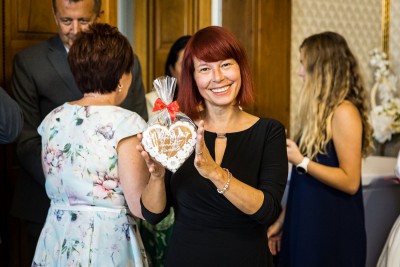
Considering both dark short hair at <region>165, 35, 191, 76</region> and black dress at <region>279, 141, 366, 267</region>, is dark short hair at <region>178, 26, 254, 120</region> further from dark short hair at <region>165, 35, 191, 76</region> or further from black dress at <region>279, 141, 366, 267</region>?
dark short hair at <region>165, 35, 191, 76</region>

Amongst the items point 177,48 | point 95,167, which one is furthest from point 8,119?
point 177,48

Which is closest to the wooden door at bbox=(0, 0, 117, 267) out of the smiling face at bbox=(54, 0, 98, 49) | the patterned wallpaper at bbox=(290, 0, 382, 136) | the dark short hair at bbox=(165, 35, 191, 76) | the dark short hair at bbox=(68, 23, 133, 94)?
the smiling face at bbox=(54, 0, 98, 49)

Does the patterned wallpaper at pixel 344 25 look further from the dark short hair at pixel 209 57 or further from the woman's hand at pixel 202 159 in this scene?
the woman's hand at pixel 202 159

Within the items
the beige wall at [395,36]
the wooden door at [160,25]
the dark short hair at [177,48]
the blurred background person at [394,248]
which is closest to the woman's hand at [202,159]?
the blurred background person at [394,248]

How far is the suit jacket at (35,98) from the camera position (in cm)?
264

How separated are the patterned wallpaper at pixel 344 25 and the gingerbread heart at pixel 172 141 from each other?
2439 mm

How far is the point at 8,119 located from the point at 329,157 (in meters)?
1.36

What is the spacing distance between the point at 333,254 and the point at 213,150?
1118mm

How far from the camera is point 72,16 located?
106 inches

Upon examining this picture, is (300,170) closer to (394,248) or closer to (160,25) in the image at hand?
(394,248)

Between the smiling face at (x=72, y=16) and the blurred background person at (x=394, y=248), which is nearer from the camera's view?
the smiling face at (x=72, y=16)

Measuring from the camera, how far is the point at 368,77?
182 inches

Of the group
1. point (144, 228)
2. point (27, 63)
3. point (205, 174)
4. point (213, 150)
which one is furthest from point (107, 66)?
point (144, 228)

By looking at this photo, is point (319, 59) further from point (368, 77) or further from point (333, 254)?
point (368, 77)
